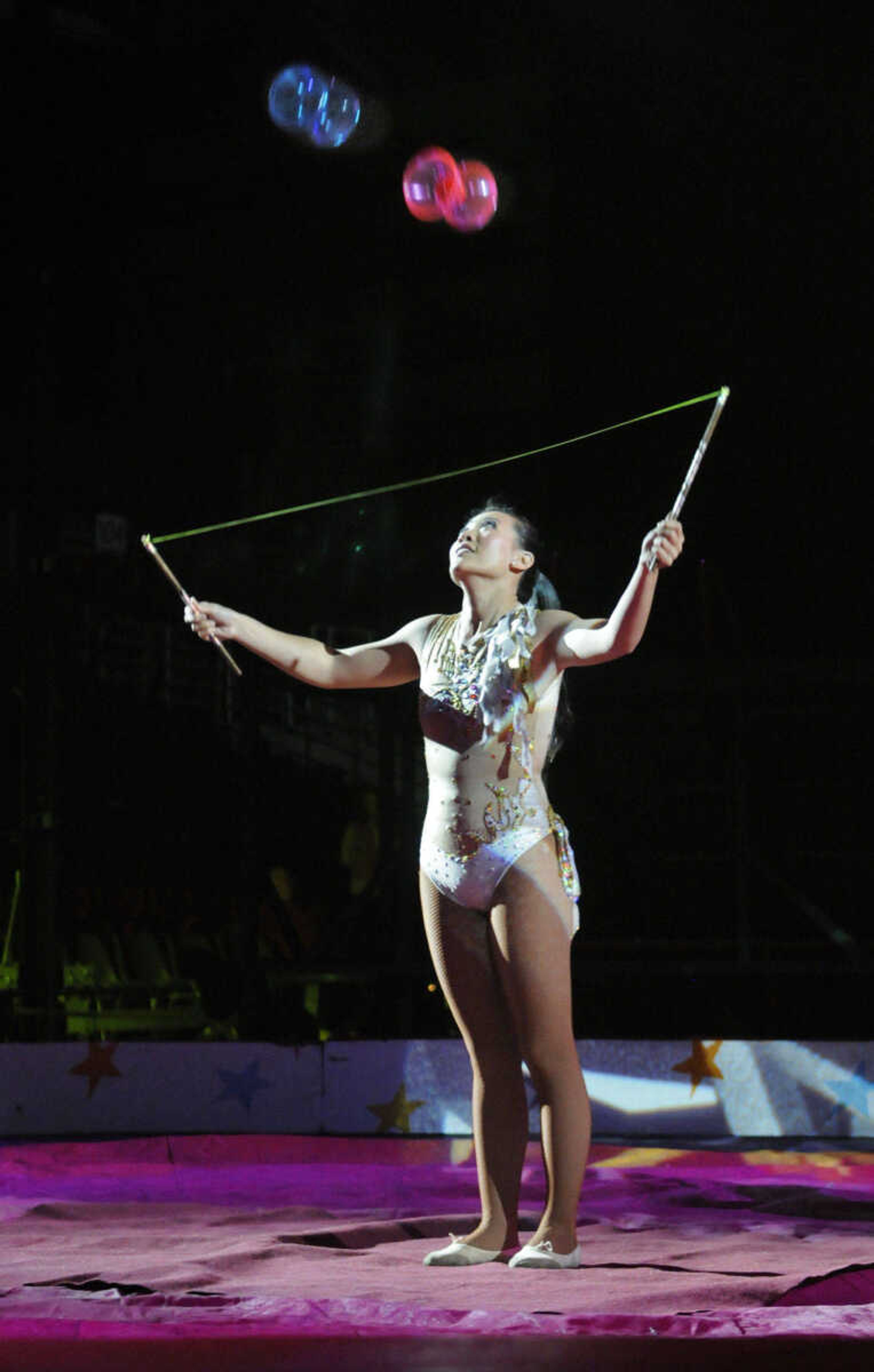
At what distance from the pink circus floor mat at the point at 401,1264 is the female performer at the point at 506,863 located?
218mm

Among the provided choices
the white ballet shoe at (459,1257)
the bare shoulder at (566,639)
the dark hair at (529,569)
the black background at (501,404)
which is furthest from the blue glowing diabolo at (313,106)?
the white ballet shoe at (459,1257)

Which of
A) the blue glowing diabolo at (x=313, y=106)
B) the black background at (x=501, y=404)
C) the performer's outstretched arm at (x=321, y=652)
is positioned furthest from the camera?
the black background at (x=501, y=404)

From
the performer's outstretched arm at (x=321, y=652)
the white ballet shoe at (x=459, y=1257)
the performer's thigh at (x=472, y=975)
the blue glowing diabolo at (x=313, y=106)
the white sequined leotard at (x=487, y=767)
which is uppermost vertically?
the blue glowing diabolo at (x=313, y=106)

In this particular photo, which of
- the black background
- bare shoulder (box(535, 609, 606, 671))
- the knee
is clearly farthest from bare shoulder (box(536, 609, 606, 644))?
the black background

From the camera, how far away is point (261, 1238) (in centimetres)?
323

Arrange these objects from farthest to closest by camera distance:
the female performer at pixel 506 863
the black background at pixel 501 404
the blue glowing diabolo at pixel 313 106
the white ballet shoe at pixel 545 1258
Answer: the black background at pixel 501 404 → the blue glowing diabolo at pixel 313 106 → the female performer at pixel 506 863 → the white ballet shoe at pixel 545 1258

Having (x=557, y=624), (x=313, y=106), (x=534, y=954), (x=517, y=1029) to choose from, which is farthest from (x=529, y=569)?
(x=313, y=106)

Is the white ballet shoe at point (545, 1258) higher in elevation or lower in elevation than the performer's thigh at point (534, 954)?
lower

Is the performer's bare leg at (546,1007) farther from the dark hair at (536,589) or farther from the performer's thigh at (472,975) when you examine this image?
the dark hair at (536,589)

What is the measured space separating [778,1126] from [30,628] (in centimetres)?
310

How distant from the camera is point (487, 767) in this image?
3.17 m

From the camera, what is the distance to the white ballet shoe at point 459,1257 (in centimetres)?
296

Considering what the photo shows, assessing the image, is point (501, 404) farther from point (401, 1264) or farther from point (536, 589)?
point (401, 1264)

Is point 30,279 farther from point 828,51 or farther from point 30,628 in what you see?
point 828,51
